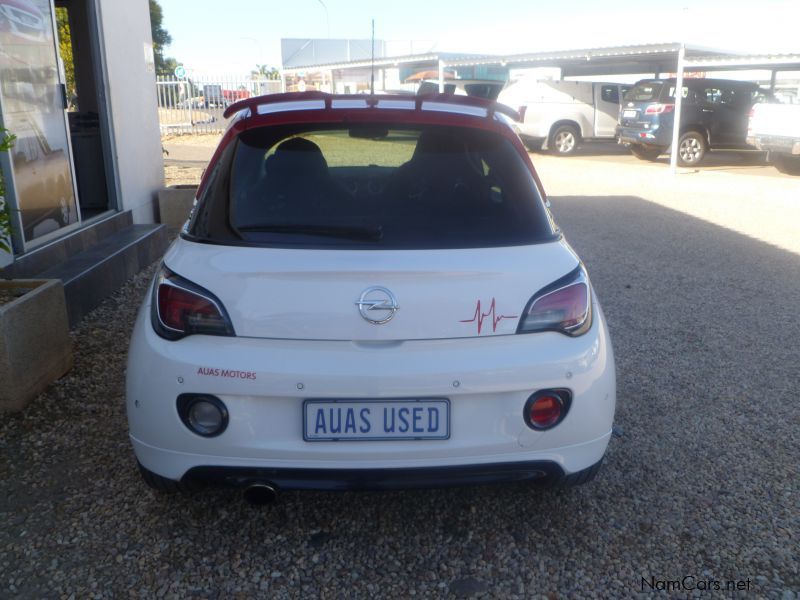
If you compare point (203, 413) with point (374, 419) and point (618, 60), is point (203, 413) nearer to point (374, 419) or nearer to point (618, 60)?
point (374, 419)

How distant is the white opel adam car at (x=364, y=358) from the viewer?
237 centimetres

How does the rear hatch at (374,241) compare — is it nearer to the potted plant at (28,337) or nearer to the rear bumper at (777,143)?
the potted plant at (28,337)

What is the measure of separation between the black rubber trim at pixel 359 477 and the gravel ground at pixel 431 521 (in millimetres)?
379

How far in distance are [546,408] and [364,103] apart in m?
1.38

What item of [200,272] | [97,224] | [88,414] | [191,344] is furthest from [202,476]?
[97,224]

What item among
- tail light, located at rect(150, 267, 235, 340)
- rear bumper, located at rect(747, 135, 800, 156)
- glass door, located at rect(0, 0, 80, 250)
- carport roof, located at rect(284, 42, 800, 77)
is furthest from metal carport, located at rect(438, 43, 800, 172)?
tail light, located at rect(150, 267, 235, 340)

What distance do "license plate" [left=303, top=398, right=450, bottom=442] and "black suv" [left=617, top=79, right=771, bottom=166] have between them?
1597 cm

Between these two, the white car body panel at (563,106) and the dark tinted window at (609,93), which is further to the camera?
the dark tinted window at (609,93)

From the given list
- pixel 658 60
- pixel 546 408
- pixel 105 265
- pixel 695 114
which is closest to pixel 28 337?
pixel 105 265

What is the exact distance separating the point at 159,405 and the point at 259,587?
0.71 meters

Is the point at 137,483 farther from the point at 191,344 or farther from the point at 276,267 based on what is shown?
the point at 276,267

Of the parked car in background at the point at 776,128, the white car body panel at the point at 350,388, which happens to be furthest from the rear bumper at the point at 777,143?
the white car body panel at the point at 350,388

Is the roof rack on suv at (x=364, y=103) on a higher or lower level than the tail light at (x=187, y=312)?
higher

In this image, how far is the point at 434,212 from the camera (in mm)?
2719
